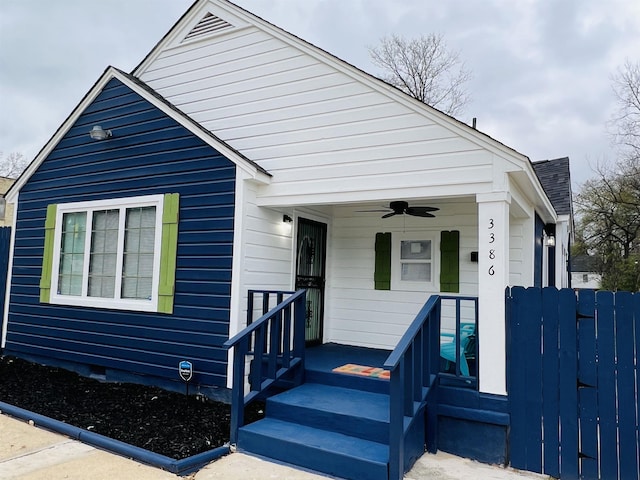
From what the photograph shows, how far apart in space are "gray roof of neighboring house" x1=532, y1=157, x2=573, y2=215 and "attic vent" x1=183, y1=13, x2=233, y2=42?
202 inches

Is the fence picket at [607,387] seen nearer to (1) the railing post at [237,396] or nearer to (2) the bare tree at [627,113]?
(1) the railing post at [237,396]

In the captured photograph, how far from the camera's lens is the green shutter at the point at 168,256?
17.2ft

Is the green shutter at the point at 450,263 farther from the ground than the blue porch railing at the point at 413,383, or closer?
farther from the ground

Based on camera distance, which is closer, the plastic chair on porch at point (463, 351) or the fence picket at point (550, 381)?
the fence picket at point (550, 381)

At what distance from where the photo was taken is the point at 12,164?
Result: 29531 mm

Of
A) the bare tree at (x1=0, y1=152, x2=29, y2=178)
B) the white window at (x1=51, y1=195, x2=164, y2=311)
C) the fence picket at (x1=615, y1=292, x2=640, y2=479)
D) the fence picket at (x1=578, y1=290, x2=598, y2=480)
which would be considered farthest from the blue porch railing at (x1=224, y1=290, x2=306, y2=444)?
the bare tree at (x1=0, y1=152, x2=29, y2=178)

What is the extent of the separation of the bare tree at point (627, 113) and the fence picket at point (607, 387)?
21.6 metres

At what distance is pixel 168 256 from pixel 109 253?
3.56 ft

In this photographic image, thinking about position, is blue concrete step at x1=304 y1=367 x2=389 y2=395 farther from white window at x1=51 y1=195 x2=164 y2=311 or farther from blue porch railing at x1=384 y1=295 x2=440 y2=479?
white window at x1=51 y1=195 x2=164 y2=311

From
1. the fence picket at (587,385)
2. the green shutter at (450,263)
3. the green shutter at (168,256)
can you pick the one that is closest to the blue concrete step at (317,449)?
the fence picket at (587,385)

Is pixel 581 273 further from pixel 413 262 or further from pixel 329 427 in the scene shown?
pixel 329 427

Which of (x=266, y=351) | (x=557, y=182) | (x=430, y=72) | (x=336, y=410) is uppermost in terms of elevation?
(x=430, y=72)

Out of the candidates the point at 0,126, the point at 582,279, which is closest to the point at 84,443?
the point at 0,126

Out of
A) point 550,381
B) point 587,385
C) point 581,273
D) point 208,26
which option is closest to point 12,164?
point 208,26
